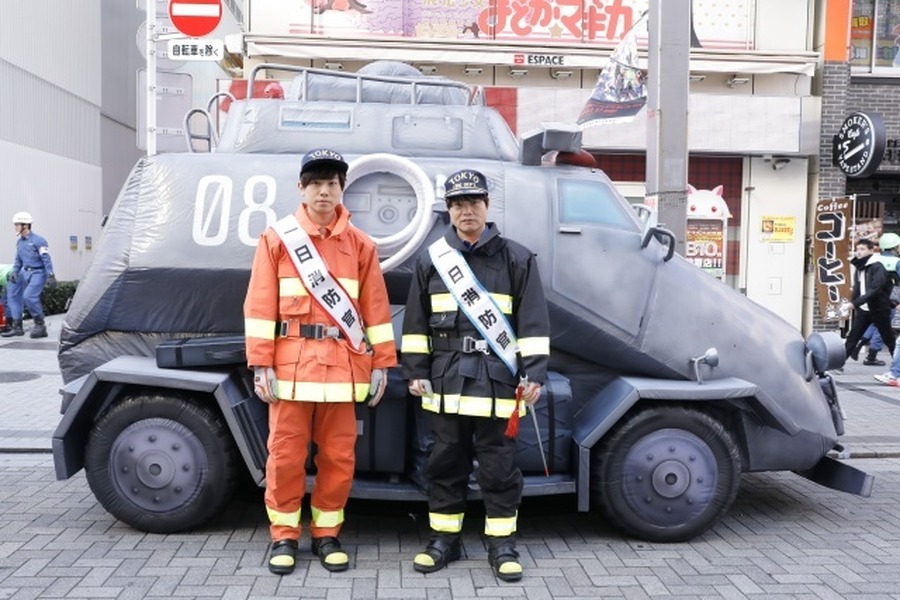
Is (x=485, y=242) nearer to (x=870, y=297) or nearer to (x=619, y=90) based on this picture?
(x=619, y=90)

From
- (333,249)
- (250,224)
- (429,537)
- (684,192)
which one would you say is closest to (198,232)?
(250,224)

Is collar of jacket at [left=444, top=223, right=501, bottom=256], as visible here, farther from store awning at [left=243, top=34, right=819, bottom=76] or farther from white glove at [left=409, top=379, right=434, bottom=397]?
store awning at [left=243, top=34, right=819, bottom=76]

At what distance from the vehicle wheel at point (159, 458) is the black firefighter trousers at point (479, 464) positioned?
1151 mm

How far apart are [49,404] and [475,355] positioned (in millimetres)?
5767

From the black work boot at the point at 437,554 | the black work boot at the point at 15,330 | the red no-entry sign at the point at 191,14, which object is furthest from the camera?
the black work boot at the point at 15,330

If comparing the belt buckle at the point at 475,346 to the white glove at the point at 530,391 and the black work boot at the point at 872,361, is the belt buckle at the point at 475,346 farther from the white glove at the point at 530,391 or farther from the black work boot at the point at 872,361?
the black work boot at the point at 872,361

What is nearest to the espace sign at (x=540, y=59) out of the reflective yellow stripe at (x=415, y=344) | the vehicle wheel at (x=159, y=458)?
the reflective yellow stripe at (x=415, y=344)

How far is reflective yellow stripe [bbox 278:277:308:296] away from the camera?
430 cm

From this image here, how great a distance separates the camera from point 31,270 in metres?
13.5

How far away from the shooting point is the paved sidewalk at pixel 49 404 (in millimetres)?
7152

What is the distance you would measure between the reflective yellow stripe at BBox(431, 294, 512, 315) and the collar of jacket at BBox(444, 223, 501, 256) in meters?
0.23

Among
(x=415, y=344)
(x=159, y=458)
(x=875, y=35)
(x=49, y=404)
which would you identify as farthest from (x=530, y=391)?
(x=875, y=35)

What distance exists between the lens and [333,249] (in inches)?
173

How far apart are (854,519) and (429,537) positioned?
2.66 m
